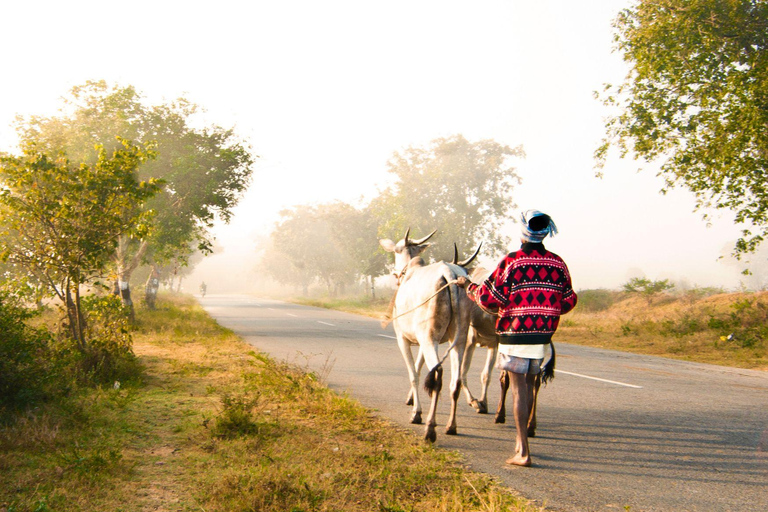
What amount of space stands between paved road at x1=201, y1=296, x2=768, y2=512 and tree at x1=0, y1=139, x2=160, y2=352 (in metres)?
4.07

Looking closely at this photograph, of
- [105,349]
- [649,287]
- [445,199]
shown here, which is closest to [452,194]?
[445,199]

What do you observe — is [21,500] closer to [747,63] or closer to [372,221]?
[747,63]

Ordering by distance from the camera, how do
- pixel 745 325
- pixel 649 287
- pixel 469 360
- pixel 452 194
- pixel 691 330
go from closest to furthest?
pixel 469 360, pixel 745 325, pixel 691 330, pixel 649 287, pixel 452 194

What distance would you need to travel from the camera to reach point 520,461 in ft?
15.5

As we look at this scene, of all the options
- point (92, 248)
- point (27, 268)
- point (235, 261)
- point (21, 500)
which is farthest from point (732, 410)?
point (235, 261)

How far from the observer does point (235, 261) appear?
7446 inches

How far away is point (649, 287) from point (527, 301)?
23218mm

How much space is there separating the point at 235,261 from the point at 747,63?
185 metres

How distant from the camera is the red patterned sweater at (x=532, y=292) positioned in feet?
15.1

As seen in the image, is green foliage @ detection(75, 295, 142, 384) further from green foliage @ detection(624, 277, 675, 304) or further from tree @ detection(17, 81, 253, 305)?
green foliage @ detection(624, 277, 675, 304)

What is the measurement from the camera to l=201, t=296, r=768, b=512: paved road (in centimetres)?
414

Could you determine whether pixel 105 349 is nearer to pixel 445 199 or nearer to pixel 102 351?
pixel 102 351

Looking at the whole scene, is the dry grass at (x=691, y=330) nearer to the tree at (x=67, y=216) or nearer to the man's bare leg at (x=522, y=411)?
the tree at (x=67, y=216)

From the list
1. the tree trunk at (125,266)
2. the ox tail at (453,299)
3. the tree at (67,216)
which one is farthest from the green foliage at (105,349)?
the tree trunk at (125,266)
